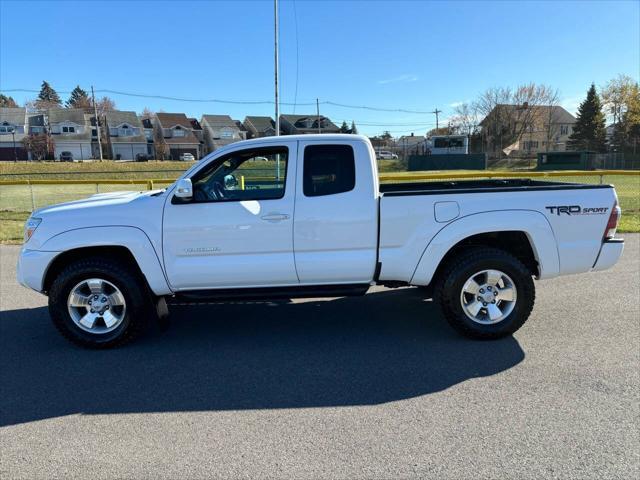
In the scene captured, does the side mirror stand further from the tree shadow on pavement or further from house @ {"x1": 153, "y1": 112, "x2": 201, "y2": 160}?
A: house @ {"x1": 153, "y1": 112, "x2": 201, "y2": 160}

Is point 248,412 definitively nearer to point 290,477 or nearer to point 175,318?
point 290,477

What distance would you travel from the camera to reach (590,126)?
72.1 metres

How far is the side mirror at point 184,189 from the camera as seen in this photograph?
418cm

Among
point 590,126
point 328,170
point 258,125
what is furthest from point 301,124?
point 328,170

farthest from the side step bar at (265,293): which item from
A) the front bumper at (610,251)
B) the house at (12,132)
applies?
the house at (12,132)

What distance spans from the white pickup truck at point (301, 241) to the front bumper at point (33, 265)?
0.04 ft

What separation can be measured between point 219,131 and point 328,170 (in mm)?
76859

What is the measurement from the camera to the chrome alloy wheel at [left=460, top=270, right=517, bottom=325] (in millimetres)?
4445

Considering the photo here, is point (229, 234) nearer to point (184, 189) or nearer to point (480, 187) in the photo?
point (184, 189)

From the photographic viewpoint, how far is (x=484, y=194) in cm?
440

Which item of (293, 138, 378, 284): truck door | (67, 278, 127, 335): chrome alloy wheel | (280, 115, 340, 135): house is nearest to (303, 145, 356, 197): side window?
(293, 138, 378, 284): truck door

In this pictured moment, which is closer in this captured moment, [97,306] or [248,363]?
[248,363]

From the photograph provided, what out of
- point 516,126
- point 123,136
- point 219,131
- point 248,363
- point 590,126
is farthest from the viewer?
point 516,126

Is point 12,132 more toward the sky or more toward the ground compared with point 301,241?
more toward the sky
